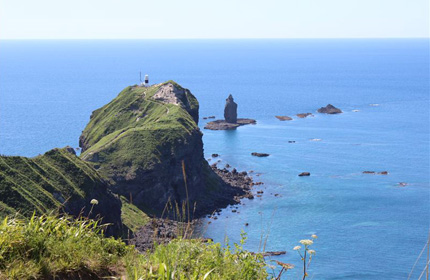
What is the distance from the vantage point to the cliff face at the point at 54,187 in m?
60.6

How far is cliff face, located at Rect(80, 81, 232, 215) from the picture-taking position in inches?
3517

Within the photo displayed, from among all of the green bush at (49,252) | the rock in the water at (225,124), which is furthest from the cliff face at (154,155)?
the green bush at (49,252)

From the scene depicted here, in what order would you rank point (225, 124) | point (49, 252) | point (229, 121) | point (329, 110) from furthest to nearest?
point (329, 110)
point (229, 121)
point (225, 124)
point (49, 252)

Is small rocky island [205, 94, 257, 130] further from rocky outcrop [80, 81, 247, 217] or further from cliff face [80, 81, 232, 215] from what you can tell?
rocky outcrop [80, 81, 247, 217]

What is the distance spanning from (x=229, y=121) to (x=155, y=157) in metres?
75.6

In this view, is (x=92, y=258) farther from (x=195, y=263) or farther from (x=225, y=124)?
(x=225, y=124)

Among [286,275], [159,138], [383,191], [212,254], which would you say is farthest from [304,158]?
[212,254]

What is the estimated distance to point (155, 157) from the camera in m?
93.4

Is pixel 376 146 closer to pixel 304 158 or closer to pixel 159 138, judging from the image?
pixel 304 158

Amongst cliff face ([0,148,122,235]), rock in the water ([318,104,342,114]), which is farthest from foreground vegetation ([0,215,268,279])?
rock in the water ([318,104,342,114])

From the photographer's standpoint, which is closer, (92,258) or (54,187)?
(92,258)

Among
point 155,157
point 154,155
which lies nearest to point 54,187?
point 155,157

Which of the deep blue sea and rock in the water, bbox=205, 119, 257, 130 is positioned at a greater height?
rock in the water, bbox=205, 119, 257, 130

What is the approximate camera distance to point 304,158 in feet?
415
